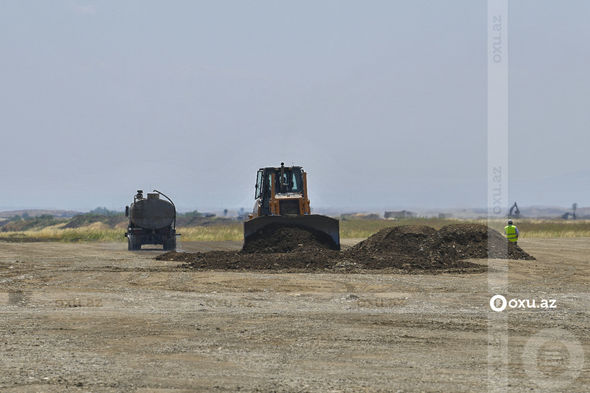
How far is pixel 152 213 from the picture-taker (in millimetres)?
33000

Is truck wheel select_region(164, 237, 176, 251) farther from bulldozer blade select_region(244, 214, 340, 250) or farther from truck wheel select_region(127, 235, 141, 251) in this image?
bulldozer blade select_region(244, 214, 340, 250)

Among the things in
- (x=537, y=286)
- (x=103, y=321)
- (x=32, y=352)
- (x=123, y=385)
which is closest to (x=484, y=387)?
(x=123, y=385)

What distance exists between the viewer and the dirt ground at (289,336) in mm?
8133

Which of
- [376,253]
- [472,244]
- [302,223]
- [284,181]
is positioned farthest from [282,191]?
[472,244]

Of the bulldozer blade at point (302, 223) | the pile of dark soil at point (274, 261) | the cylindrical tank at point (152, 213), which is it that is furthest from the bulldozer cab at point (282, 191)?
the cylindrical tank at point (152, 213)

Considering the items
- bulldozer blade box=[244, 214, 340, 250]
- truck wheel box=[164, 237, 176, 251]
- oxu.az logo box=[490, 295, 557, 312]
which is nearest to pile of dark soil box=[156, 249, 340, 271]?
bulldozer blade box=[244, 214, 340, 250]

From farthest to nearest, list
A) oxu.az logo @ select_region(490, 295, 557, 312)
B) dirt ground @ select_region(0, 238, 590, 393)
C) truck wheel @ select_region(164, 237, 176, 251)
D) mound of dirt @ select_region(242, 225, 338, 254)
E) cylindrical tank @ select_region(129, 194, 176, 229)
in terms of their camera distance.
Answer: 1. truck wheel @ select_region(164, 237, 176, 251)
2. cylindrical tank @ select_region(129, 194, 176, 229)
3. mound of dirt @ select_region(242, 225, 338, 254)
4. oxu.az logo @ select_region(490, 295, 557, 312)
5. dirt ground @ select_region(0, 238, 590, 393)

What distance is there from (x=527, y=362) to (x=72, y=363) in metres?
5.59

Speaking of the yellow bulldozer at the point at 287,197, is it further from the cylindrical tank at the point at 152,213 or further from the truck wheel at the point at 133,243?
the truck wheel at the point at 133,243

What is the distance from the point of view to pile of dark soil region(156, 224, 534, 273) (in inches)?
868

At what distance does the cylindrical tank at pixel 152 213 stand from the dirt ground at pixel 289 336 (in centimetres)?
1405

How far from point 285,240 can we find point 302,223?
0.95 meters

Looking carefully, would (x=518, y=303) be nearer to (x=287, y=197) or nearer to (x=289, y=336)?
(x=289, y=336)

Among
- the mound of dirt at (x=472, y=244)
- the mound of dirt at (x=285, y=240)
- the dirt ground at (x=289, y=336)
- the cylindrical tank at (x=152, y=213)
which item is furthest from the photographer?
the cylindrical tank at (x=152, y=213)
